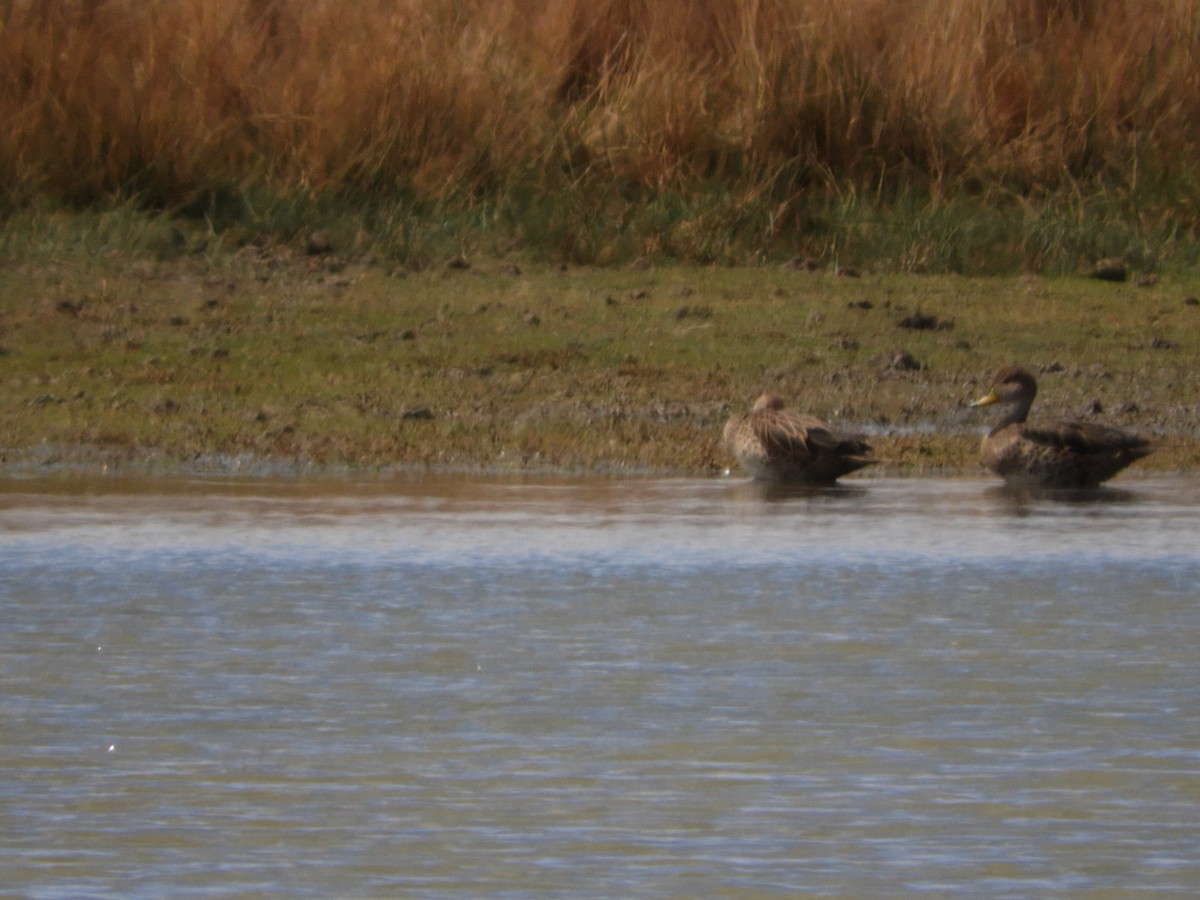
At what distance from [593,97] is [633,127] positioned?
1.79 feet

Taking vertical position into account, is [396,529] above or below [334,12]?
below

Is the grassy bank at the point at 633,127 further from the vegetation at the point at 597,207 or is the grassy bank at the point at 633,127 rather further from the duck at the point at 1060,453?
the duck at the point at 1060,453

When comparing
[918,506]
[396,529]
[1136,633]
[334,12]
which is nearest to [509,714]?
[1136,633]

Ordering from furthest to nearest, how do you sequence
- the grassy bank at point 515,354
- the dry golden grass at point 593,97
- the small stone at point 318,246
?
the dry golden grass at point 593,97, the small stone at point 318,246, the grassy bank at point 515,354

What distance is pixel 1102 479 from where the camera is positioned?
27.1 ft

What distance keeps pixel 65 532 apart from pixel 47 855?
3331 mm

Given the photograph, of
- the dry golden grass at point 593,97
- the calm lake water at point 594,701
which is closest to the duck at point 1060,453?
the calm lake water at point 594,701

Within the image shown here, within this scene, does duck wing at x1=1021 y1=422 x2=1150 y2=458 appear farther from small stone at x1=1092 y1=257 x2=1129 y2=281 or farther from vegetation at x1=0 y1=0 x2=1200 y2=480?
small stone at x1=1092 y1=257 x2=1129 y2=281

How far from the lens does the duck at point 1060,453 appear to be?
8.10 m

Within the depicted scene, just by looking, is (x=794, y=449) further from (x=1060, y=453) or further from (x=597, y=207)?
(x=597, y=207)

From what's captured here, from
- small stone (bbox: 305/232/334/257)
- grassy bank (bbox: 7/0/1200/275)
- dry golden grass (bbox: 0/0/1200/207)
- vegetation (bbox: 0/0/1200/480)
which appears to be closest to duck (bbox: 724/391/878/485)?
vegetation (bbox: 0/0/1200/480)

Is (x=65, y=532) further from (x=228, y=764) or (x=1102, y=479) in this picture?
(x=1102, y=479)

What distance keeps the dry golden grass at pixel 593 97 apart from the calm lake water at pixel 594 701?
5547 millimetres

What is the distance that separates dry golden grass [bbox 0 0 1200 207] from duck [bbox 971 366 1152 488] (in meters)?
4.62
